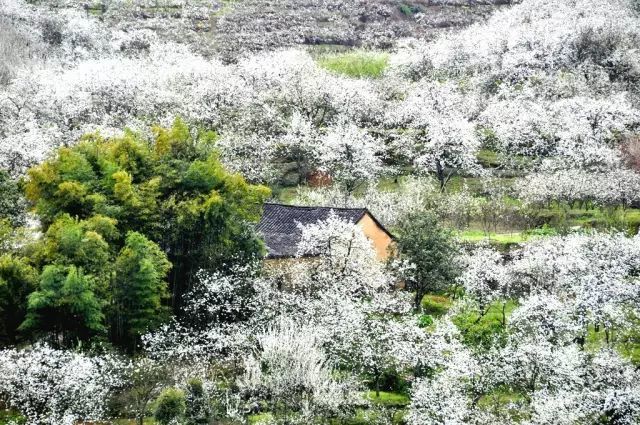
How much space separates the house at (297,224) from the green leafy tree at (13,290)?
12.1m

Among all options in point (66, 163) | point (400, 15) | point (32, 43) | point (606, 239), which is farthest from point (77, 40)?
point (606, 239)

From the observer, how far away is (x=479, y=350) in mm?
28609

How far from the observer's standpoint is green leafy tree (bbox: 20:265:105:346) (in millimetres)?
27547

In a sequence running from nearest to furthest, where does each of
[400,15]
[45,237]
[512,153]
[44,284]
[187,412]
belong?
[187,412]
[44,284]
[45,237]
[512,153]
[400,15]

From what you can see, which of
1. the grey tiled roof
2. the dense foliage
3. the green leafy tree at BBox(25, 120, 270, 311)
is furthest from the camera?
the grey tiled roof

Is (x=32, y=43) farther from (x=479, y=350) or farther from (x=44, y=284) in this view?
(x=479, y=350)

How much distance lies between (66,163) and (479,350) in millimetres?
17617

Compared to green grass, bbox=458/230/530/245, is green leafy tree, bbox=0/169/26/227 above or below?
above

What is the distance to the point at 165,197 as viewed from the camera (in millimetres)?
32312

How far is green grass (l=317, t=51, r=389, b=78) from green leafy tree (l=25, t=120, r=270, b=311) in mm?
47304

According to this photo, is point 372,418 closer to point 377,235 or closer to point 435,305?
point 435,305

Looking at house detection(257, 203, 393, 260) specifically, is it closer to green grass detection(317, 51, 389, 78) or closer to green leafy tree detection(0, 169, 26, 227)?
green leafy tree detection(0, 169, 26, 227)

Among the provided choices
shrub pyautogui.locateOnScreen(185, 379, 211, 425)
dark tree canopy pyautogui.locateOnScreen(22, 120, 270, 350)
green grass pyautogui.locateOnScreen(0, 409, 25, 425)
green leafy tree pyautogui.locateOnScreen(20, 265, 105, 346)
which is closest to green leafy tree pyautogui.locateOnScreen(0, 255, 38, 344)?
green leafy tree pyautogui.locateOnScreen(20, 265, 105, 346)

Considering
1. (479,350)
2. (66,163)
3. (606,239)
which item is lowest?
(479,350)
